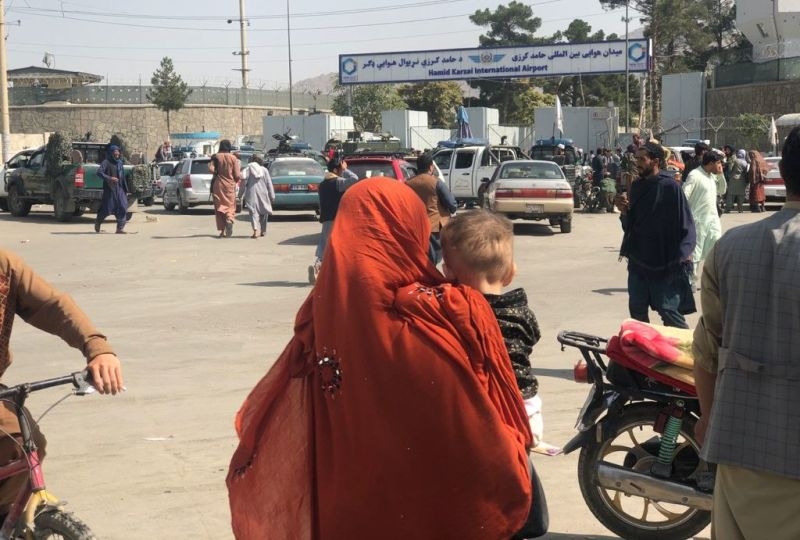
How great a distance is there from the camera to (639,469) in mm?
4824

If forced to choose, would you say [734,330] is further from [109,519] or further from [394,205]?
[109,519]

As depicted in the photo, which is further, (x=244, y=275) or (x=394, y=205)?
(x=244, y=275)

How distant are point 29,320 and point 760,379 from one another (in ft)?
7.82

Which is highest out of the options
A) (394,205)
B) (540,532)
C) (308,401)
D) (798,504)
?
(394,205)

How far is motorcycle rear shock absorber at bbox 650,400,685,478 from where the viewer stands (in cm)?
474

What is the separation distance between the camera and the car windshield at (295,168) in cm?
2570

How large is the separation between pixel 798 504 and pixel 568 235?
63.3 ft

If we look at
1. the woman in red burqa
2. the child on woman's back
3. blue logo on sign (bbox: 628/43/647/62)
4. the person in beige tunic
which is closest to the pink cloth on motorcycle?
the child on woman's back

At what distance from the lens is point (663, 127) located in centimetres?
5256

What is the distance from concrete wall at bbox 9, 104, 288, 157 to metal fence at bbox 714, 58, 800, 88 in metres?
34.9

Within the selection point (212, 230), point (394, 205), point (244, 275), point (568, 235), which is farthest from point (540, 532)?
point (212, 230)

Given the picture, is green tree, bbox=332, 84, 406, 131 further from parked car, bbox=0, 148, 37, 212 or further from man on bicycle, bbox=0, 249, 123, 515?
Answer: man on bicycle, bbox=0, 249, 123, 515

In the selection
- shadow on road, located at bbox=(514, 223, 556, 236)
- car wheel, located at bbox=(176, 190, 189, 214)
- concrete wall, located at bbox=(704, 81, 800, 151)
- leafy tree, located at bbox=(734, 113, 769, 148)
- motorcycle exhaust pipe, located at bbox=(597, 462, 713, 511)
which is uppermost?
concrete wall, located at bbox=(704, 81, 800, 151)

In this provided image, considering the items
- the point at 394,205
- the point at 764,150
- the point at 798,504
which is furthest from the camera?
the point at 764,150
